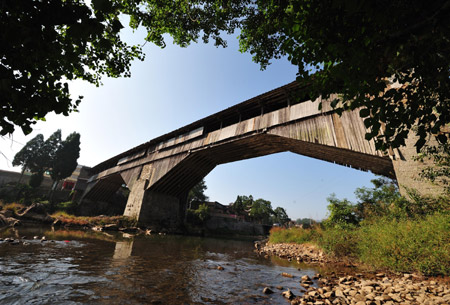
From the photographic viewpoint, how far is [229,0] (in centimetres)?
735

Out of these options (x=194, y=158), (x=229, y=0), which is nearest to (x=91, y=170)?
(x=194, y=158)

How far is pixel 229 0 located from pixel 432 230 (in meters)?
9.33

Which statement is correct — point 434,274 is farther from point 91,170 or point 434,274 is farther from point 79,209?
point 91,170

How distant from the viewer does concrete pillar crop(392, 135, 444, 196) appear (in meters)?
5.71

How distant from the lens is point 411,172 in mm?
6176

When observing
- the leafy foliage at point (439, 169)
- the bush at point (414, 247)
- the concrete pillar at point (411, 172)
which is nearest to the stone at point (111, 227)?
the bush at point (414, 247)

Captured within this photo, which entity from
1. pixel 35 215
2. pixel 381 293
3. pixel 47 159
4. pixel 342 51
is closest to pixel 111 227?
pixel 35 215

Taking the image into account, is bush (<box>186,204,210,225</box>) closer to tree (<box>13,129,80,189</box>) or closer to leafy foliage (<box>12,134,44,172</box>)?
tree (<box>13,129,80,189</box>)

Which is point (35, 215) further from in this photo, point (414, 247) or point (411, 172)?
point (411, 172)

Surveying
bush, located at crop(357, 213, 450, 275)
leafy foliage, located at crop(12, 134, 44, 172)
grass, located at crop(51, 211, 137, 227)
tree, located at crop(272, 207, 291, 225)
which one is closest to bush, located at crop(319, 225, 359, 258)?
bush, located at crop(357, 213, 450, 275)

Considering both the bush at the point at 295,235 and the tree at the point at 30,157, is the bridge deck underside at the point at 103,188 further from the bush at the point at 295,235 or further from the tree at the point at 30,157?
the bush at the point at 295,235

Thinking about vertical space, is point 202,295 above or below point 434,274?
below

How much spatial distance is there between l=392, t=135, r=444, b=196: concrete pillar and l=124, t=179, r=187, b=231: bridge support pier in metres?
17.2

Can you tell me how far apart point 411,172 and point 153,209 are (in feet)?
58.3
